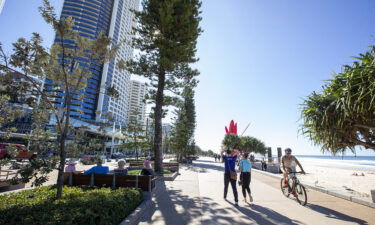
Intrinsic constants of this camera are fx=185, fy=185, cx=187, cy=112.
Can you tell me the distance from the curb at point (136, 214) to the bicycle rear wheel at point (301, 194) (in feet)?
15.1

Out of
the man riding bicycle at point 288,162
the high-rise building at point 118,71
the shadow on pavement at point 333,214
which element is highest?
the high-rise building at point 118,71

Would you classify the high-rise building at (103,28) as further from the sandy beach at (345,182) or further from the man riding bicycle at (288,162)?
the man riding bicycle at (288,162)

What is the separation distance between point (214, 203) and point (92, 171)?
4294 mm

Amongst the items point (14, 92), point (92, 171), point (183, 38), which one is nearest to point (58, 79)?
point (14, 92)

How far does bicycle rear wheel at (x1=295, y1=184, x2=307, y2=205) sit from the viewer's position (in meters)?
5.54

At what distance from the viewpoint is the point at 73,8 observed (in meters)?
99.8

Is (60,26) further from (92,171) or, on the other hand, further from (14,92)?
(92,171)

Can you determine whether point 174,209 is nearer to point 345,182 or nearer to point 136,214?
point 136,214

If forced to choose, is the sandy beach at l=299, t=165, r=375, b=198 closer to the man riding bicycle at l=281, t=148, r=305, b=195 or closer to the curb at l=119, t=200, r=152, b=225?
the man riding bicycle at l=281, t=148, r=305, b=195

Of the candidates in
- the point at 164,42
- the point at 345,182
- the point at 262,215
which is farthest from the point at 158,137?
the point at 345,182

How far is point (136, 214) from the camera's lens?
4.30 metres

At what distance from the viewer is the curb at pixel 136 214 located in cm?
378

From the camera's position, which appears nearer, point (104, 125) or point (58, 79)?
point (58, 79)

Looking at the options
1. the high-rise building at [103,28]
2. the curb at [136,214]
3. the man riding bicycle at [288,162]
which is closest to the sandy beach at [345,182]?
the man riding bicycle at [288,162]
